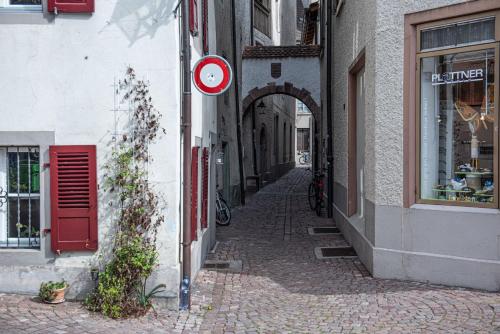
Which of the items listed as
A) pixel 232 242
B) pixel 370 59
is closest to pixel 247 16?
pixel 232 242

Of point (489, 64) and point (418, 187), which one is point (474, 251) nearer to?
point (418, 187)

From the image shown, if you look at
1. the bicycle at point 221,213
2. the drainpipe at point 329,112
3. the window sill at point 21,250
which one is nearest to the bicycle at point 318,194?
the drainpipe at point 329,112

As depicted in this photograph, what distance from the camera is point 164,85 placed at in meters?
6.49

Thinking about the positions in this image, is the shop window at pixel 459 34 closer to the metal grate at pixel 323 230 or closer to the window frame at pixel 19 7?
the window frame at pixel 19 7

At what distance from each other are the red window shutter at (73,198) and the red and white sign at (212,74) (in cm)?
143

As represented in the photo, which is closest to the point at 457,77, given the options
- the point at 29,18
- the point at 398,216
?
the point at 398,216

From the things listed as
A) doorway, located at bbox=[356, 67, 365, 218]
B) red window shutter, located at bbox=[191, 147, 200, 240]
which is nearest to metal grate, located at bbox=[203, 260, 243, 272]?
red window shutter, located at bbox=[191, 147, 200, 240]

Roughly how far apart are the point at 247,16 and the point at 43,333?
56.8ft

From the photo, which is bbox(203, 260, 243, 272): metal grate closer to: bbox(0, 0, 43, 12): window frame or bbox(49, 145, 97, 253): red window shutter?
bbox(49, 145, 97, 253): red window shutter

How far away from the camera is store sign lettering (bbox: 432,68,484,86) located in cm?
701

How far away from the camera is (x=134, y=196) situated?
254 inches

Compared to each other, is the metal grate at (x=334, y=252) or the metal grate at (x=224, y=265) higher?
the metal grate at (x=334, y=252)

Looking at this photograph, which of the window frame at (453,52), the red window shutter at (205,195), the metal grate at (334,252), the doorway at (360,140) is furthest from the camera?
the doorway at (360,140)

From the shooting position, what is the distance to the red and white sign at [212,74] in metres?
6.62
